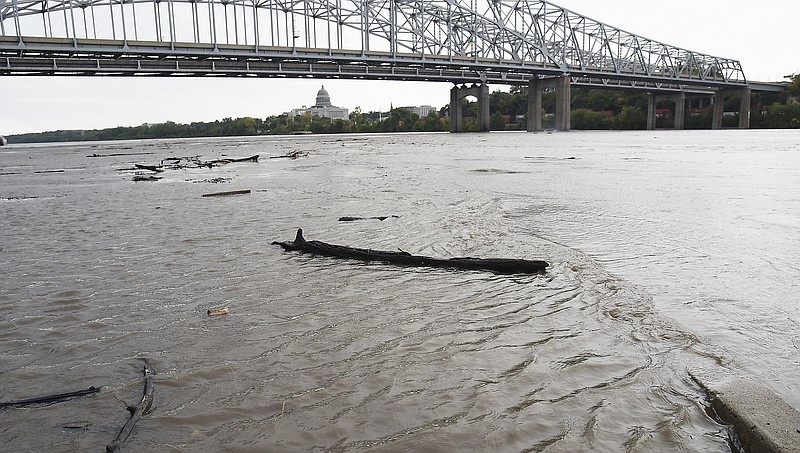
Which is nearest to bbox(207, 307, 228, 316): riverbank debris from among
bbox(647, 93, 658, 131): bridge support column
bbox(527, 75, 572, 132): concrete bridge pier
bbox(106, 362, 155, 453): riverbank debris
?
bbox(106, 362, 155, 453): riverbank debris

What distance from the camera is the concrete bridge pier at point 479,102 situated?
10806cm

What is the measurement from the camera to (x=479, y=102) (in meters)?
109

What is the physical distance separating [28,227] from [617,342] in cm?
927

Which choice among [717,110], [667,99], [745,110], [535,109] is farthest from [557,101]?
[717,110]

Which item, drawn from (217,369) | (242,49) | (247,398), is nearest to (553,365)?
(247,398)

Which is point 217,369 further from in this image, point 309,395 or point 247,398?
point 309,395

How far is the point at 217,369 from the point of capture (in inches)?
134

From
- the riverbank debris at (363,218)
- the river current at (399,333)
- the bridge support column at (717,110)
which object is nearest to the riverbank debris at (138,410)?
the river current at (399,333)

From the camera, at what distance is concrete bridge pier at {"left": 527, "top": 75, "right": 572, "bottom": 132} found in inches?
3696

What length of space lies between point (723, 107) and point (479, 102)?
55268 mm

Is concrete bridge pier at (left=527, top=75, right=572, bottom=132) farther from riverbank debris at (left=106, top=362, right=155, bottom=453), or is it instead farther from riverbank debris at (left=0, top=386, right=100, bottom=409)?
riverbank debris at (left=0, top=386, right=100, bottom=409)

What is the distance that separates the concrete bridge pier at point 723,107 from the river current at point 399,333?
116 m

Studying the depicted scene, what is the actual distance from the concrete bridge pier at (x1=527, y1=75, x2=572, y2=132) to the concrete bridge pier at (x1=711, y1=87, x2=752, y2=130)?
37.8 metres

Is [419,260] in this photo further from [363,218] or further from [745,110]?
[745,110]
